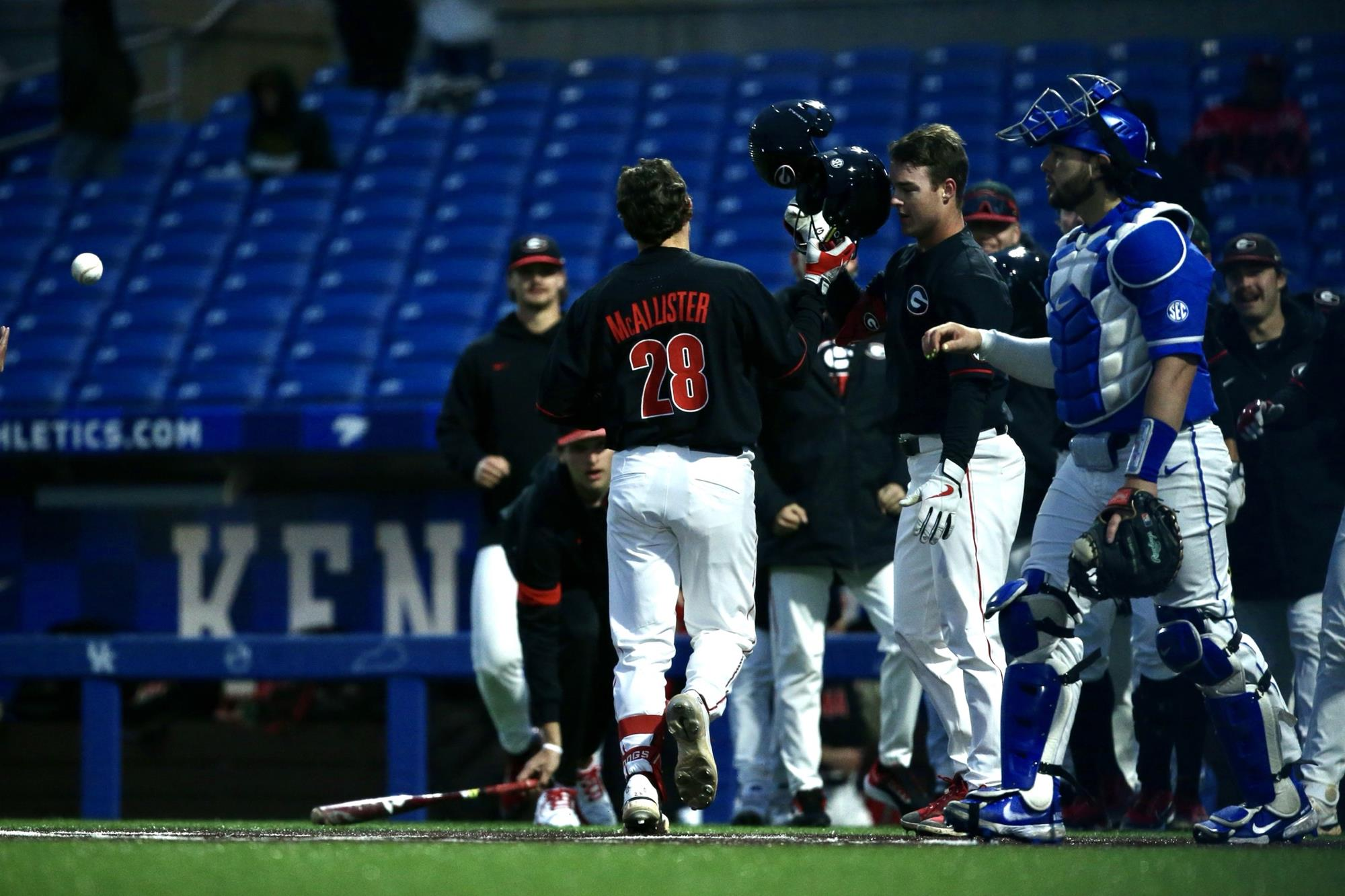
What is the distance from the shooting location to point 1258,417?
5504 millimetres

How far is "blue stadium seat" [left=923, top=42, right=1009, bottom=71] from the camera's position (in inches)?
477

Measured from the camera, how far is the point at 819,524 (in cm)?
576

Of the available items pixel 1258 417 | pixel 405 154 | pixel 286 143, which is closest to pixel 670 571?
pixel 1258 417

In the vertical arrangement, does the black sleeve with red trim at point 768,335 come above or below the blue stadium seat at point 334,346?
above

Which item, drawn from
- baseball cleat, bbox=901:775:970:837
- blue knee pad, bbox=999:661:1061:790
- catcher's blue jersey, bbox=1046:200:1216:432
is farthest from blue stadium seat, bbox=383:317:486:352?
blue knee pad, bbox=999:661:1061:790

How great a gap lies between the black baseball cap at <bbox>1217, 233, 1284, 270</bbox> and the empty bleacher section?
4.05m

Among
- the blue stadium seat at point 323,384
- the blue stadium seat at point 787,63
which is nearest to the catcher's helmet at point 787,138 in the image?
the blue stadium seat at point 323,384

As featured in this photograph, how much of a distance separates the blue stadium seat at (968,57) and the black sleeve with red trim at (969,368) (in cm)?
788

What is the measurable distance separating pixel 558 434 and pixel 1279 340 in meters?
2.48

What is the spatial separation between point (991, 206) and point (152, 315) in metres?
6.54

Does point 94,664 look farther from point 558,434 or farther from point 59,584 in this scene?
point 59,584

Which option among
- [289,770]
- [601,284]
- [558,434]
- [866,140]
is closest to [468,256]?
[866,140]

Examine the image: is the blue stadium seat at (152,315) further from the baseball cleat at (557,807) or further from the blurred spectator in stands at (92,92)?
the baseball cleat at (557,807)

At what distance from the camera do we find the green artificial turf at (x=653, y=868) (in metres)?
3.10
